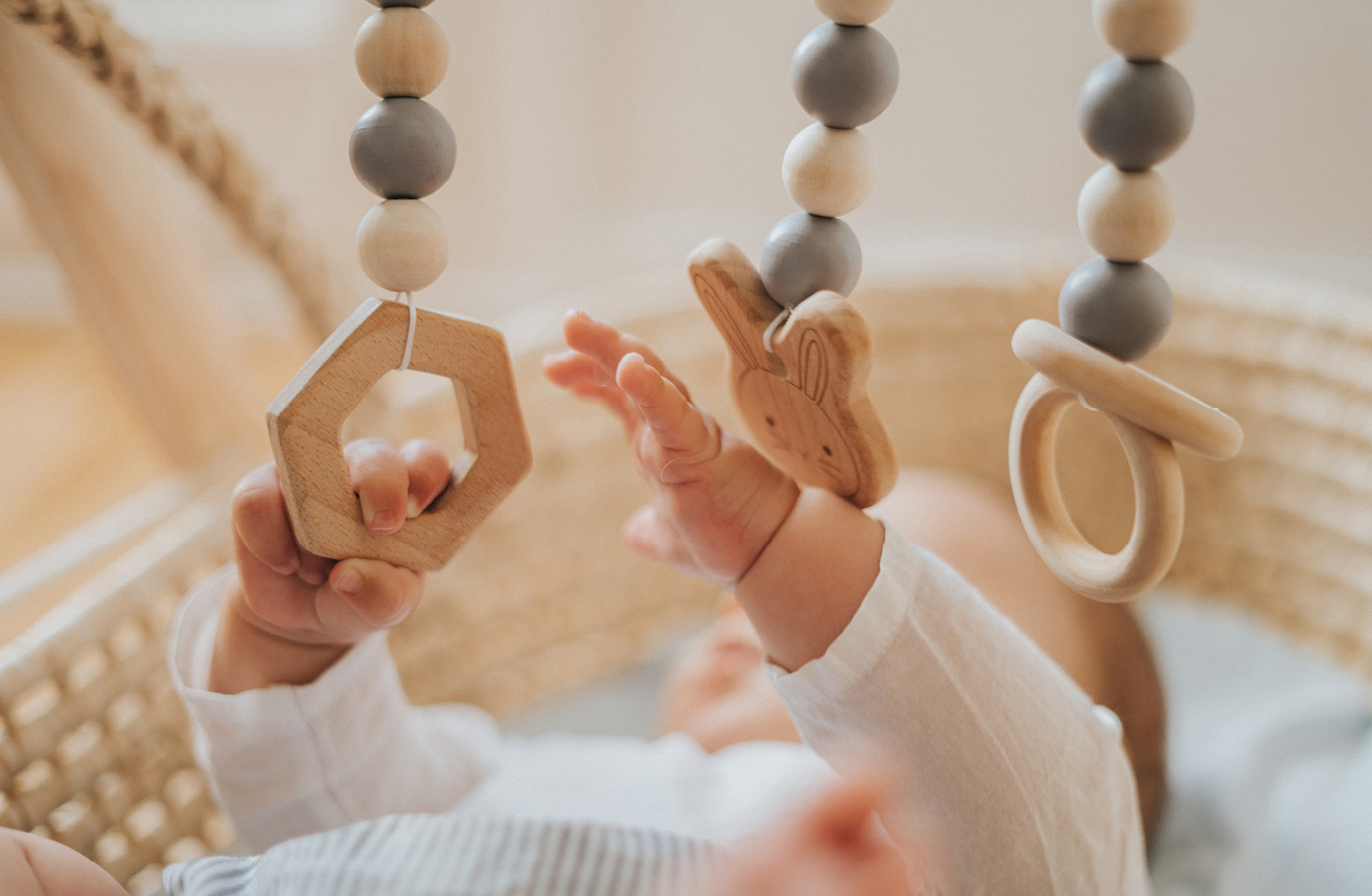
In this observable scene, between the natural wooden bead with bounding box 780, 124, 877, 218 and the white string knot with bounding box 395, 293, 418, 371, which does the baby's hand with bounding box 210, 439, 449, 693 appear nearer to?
the white string knot with bounding box 395, 293, 418, 371

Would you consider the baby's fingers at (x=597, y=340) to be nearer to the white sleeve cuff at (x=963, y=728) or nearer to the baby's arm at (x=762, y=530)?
the baby's arm at (x=762, y=530)

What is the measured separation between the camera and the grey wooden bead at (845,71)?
0.30m

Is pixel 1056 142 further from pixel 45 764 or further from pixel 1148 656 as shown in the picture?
pixel 45 764

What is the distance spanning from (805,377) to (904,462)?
560 millimetres

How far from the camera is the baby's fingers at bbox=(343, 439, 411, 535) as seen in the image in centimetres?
35

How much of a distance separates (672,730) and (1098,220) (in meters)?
0.48

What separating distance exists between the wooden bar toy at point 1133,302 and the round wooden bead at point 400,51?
19cm

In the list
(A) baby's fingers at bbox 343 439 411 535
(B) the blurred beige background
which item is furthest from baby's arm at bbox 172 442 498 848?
(B) the blurred beige background

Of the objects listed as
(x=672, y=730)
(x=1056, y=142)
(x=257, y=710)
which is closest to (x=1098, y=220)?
(x=257, y=710)

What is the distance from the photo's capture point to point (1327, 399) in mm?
712

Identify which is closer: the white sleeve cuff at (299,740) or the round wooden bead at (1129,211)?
the round wooden bead at (1129,211)

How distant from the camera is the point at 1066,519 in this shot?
0.34m

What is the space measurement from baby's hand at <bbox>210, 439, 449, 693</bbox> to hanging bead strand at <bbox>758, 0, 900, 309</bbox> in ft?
0.48

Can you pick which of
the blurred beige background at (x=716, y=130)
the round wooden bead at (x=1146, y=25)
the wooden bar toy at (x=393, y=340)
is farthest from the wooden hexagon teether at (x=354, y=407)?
the blurred beige background at (x=716, y=130)
